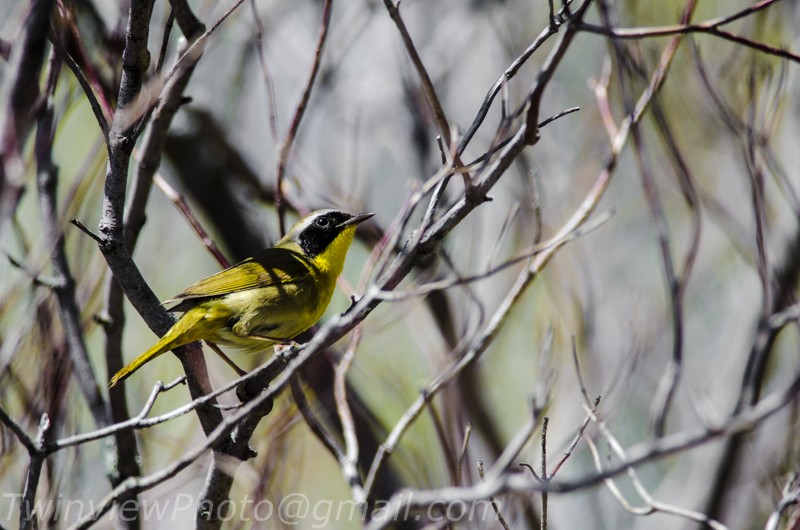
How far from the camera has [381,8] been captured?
6617 mm

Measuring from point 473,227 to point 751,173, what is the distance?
82.2 inches

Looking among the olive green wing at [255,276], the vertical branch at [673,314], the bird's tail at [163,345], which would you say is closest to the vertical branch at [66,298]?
the olive green wing at [255,276]

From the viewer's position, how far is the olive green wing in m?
3.79

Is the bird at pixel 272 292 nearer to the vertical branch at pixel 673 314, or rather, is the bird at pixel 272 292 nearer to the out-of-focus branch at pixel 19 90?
the out-of-focus branch at pixel 19 90

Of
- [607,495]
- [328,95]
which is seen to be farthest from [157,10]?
[607,495]

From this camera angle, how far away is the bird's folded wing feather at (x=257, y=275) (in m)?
3.81

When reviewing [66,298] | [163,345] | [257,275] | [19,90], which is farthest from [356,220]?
[19,90]

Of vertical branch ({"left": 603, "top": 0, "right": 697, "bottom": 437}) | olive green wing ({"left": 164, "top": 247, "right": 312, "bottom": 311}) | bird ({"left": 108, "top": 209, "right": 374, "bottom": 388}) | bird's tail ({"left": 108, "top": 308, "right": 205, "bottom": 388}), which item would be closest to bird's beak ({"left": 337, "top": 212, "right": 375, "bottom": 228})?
bird ({"left": 108, "top": 209, "right": 374, "bottom": 388})

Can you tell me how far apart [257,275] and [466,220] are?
1995mm

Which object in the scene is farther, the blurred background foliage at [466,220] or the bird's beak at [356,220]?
the blurred background foliage at [466,220]

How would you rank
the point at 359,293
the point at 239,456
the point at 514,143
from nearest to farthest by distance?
the point at 514,143 < the point at 239,456 < the point at 359,293

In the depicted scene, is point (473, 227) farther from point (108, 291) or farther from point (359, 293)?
point (108, 291)

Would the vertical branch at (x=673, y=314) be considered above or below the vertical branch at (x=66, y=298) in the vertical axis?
below

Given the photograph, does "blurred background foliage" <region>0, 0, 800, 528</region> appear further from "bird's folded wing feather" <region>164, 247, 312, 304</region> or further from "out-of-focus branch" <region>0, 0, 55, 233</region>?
"out-of-focus branch" <region>0, 0, 55, 233</region>
